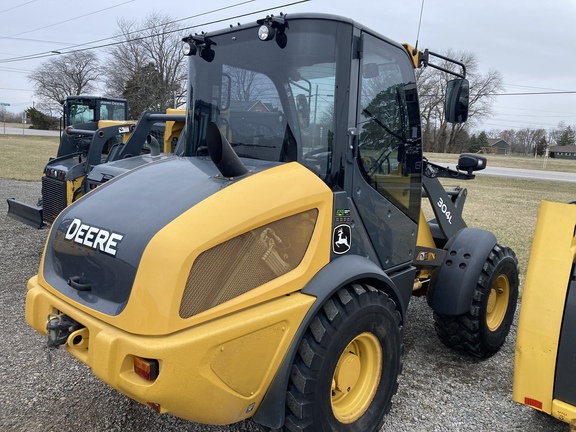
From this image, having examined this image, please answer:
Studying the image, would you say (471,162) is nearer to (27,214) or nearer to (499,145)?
(27,214)

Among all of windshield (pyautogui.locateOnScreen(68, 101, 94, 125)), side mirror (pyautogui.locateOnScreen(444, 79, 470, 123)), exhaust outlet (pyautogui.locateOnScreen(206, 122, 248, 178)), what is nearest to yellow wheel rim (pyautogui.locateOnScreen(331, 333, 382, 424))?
exhaust outlet (pyautogui.locateOnScreen(206, 122, 248, 178))

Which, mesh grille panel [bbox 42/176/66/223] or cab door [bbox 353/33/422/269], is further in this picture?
mesh grille panel [bbox 42/176/66/223]

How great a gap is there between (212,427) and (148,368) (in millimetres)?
1152

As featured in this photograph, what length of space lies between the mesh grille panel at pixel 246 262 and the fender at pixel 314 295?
0.18 metres

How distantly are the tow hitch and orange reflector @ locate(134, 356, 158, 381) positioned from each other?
1.68 feet

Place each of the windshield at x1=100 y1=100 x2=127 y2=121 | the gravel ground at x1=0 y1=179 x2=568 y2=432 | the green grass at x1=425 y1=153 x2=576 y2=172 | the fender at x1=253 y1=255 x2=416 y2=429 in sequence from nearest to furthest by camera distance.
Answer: the fender at x1=253 y1=255 x2=416 y2=429, the gravel ground at x1=0 y1=179 x2=568 y2=432, the windshield at x1=100 y1=100 x2=127 y2=121, the green grass at x1=425 y1=153 x2=576 y2=172

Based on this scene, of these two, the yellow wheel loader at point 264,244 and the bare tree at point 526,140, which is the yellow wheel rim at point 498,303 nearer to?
the yellow wheel loader at point 264,244

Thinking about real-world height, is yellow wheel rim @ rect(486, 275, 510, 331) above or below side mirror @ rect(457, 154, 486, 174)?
below

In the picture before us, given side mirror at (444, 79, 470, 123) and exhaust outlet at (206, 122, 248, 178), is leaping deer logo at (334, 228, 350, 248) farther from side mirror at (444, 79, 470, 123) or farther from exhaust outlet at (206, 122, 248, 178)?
side mirror at (444, 79, 470, 123)

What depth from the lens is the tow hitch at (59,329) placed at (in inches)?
86.0

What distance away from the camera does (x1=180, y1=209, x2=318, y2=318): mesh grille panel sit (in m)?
1.97

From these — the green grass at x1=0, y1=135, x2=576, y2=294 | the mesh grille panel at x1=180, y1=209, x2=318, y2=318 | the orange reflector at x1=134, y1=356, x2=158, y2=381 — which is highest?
the mesh grille panel at x1=180, y1=209, x2=318, y2=318

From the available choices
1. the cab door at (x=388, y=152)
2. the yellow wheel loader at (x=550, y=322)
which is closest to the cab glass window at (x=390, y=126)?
the cab door at (x=388, y=152)

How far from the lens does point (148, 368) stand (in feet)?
6.20
